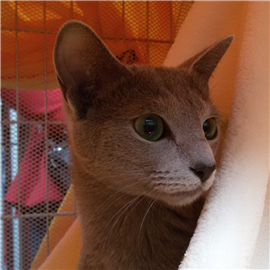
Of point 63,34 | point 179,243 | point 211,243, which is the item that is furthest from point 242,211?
point 63,34

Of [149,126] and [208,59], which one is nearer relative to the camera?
[149,126]

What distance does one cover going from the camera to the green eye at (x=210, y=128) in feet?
2.60

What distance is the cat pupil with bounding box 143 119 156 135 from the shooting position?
2.23ft

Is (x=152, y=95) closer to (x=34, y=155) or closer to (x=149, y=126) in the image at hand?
(x=149, y=126)

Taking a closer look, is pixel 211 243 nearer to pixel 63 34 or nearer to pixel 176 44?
pixel 63 34

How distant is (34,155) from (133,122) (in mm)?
698

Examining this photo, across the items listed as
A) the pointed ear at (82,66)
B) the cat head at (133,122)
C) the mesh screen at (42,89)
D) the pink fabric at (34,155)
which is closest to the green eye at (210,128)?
the cat head at (133,122)

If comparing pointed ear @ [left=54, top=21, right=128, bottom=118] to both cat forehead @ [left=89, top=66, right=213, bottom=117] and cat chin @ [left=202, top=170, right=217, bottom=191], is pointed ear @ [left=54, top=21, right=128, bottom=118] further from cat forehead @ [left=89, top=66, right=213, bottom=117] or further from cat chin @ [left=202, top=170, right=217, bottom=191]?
cat chin @ [left=202, top=170, right=217, bottom=191]

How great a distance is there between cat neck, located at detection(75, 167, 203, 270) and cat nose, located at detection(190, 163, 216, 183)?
0.55ft

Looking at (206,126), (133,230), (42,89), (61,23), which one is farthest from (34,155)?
(206,126)

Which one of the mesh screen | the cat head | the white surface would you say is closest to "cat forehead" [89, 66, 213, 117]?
the cat head

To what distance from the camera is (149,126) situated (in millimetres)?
685

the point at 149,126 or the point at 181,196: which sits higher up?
the point at 149,126

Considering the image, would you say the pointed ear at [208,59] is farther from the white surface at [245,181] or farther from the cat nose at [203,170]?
the cat nose at [203,170]
